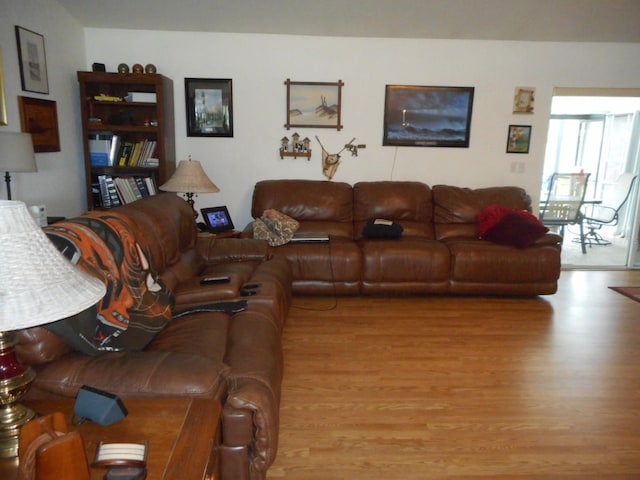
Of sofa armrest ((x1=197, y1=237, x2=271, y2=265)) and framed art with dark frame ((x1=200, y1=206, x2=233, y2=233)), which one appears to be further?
framed art with dark frame ((x1=200, y1=206, x2=233, y2=233))

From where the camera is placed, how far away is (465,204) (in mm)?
4406

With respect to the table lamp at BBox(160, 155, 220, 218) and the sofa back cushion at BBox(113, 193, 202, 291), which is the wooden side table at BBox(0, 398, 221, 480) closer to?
the sofa back cushion at BBox(113, 193, 202, 291)

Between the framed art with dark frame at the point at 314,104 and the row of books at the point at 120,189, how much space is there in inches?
57.8

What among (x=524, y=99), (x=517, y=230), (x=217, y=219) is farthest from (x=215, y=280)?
(x=524, y=99)

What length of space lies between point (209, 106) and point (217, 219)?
1150mm

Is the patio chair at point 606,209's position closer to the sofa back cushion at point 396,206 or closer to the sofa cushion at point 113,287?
the sofa back cushion at point 396,206

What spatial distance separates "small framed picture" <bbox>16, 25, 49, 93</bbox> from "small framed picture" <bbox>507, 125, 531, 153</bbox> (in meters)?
4.24

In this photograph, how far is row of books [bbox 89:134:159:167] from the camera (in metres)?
4.12

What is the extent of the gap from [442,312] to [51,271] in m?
3.11

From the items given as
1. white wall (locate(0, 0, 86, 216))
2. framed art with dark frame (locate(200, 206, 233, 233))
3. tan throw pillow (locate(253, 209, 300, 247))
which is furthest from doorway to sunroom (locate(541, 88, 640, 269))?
white wall (locate(0, 0, 86, 216))

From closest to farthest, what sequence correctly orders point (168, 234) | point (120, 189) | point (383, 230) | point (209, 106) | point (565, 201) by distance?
point (168, 234), point (383, 230), point (120, 189), point (209, 106), point (565, 201)

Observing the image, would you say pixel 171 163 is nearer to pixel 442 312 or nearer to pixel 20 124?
pixel 20 124

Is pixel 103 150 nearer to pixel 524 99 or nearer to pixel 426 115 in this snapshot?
pixel 426 115

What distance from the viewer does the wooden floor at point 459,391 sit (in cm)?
194
